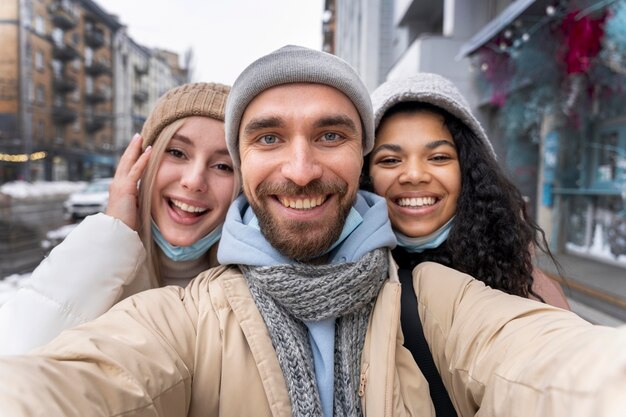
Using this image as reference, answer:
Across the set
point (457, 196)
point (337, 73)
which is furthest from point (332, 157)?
point (457, 196)

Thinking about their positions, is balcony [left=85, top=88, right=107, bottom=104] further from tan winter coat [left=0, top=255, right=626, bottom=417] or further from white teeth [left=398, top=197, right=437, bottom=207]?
tan winter coat [left=0, top=255, right=626, bottom=417]

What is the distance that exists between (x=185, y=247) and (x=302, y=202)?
32.8 inches

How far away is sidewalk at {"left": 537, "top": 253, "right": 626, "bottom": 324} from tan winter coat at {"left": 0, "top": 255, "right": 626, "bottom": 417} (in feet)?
13.6

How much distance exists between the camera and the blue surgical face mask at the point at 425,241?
2004 millimetres

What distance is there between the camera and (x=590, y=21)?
18.8 ft

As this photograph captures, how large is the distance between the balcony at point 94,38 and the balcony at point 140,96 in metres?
14.1

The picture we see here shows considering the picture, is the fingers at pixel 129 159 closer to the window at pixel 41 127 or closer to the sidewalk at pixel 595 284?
the sidewalk at pixel 595 284

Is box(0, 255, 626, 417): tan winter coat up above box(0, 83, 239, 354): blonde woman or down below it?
below

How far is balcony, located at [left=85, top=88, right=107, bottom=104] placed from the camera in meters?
25.3

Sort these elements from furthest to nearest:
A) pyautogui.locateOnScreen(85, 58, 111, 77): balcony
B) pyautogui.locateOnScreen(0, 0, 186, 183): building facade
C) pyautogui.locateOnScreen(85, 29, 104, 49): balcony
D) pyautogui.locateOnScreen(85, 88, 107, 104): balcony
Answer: pyautogui.locateOnScreen(85, 88, 107, 104): balcony < pyautogui.locateOnScreen(85, 58, 111, 77): balcony < pyautogui.locateOnScreen(85, 29, 104, 49): balcony < pyautogui.locateOnScreen(0, 0, 186, 183): building facade

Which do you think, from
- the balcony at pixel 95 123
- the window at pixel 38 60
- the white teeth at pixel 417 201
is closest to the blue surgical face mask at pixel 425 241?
the white teeth at pixel 417 201

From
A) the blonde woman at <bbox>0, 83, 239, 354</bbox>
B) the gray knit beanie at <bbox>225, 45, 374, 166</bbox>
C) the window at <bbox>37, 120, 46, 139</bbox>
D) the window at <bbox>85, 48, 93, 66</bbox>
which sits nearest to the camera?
the gray knit beanie at <bbox>225, 45, 374, 166</bbox>

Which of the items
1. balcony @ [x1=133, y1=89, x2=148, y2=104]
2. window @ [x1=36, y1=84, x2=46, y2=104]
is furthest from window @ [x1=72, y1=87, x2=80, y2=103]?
balcony @ [x1=133, y1=89, x2=148, y2=104]

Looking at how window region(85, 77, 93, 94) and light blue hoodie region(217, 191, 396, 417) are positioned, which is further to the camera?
window region(85, 77, 93, 94)
